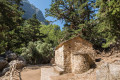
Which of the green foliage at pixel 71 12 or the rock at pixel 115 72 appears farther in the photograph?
the green foliage at pixel 71 12

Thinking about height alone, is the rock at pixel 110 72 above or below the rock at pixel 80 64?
above

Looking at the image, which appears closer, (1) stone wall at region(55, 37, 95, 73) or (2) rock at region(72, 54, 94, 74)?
(2) rock at region(72, 54, 94, 74)

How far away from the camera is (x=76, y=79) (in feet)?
21.6

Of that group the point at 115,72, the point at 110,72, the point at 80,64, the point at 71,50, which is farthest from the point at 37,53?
the point at 115,72

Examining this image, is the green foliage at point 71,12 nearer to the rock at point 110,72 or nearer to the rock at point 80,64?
the rock at point 80,64

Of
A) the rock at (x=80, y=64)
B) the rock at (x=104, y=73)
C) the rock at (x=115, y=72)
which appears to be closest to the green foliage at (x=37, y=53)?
the rock at (x=80, y=64)

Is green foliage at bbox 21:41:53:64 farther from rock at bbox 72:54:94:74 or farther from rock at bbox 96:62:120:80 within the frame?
rock at bbox 96:62:120:80

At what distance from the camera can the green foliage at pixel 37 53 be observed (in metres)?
16.3

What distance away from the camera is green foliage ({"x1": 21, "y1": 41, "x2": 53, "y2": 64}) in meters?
16.3

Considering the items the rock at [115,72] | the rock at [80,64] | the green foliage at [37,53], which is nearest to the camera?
the rock at [115,72]

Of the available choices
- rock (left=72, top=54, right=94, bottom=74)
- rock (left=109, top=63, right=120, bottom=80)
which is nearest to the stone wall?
rock (left=72, top=54, right=94, bottom=74)

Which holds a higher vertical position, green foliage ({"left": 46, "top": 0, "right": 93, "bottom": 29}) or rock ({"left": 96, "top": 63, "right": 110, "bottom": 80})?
green foliage ({"left": 46, "top": 0, "right": 93, "bottom": 29})

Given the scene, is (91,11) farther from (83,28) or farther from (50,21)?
(50,21)

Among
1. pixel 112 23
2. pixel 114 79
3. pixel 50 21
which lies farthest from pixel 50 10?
pixel 114 79
